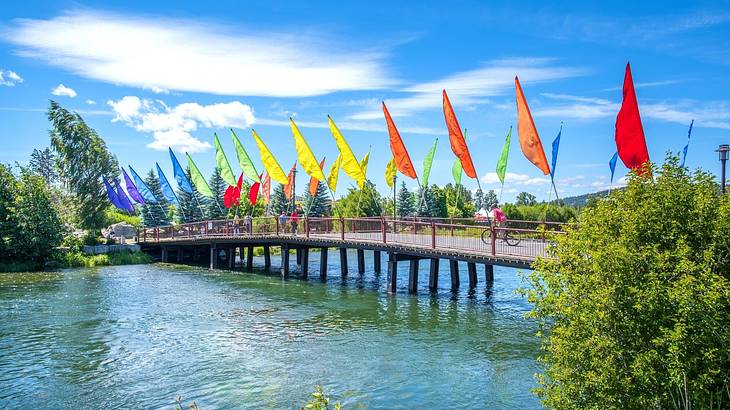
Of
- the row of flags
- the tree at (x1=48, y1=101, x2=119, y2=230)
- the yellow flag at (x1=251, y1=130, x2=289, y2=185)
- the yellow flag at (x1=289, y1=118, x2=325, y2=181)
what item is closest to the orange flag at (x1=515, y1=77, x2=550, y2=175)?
the row of flags

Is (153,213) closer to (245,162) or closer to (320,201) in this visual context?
(320,201)

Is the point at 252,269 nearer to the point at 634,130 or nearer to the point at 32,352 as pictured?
the point at 32,352

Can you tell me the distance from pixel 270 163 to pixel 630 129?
25.0 metres

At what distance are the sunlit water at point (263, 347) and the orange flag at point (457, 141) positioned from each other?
6.32 m

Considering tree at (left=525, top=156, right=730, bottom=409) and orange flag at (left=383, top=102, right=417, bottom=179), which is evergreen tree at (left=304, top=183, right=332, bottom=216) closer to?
orange flag at (left=383, top=102, right=417, bottom=179)

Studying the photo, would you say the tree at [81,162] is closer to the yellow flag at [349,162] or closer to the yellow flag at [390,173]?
the yellow flag at [390,173]

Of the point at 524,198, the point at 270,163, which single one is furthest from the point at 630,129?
the point at 524,198

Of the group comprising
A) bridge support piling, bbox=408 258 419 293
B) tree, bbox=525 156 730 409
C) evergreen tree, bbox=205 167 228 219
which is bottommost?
bridge support piling, bbox=408 258 419 293

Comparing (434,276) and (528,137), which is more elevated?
(528,137)

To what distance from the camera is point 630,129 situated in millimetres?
18859

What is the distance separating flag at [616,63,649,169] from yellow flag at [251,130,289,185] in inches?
938

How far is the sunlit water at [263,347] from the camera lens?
583 inches

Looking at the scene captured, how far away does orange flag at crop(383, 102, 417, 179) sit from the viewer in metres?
30.4

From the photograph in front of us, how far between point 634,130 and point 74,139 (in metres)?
56.5
